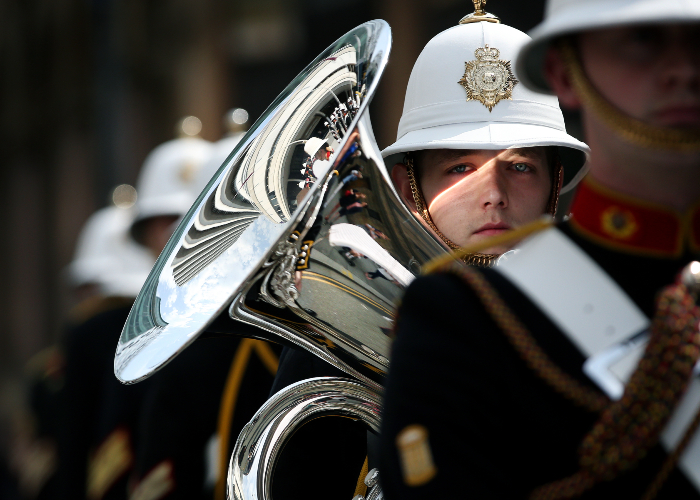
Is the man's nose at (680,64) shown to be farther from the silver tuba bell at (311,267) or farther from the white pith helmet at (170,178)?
the white pith helmet at (170,178)

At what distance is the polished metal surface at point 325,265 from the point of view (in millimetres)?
2465

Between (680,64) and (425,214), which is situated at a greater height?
(680,64)

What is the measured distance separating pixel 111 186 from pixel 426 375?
1386 centimetres

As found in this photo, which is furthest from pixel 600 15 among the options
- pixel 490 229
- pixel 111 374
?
pixel 111 374

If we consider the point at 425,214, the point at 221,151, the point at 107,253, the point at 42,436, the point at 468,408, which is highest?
the point at 468,408

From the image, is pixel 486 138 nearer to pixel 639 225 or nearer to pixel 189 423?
pixel 639 225

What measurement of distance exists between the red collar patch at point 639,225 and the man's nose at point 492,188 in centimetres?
101

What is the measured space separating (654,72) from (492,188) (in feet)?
3.95

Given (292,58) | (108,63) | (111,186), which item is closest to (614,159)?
(292,58)

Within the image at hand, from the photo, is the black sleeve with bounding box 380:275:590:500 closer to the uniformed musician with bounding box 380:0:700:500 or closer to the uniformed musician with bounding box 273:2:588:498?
the uniformed musician with bounding box 380:0:700:500

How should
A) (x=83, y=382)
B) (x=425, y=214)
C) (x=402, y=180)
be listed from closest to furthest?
(x=425, y=214) < (x=402, y=180) < (x=83, y=382)

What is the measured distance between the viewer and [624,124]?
5.58ft

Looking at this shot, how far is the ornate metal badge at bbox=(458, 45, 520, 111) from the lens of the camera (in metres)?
3.05

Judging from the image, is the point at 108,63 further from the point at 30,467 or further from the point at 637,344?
the point at 637,344
